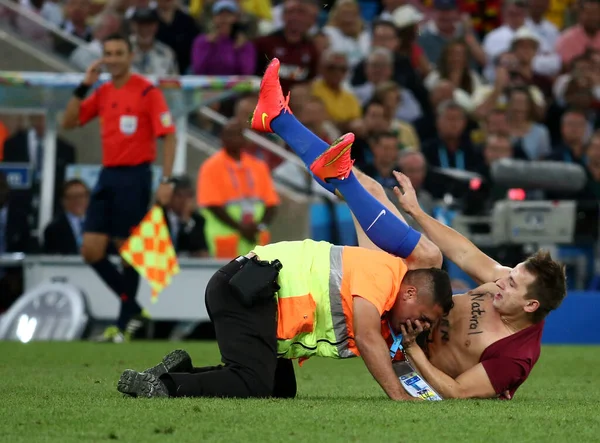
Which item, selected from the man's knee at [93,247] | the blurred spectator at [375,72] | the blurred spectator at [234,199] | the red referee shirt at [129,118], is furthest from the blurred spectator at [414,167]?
the man's knee at [93,247]

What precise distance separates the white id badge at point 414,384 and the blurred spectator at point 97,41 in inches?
316

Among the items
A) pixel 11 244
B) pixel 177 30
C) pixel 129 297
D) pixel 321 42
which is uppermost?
pixel 177 30

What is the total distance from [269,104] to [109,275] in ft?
15.4

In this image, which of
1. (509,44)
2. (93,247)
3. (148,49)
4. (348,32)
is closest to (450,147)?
(348,32)

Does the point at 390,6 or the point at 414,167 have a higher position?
the point at 390,6

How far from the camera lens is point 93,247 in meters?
11.8

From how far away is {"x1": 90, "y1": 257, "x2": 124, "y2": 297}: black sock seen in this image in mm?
11875

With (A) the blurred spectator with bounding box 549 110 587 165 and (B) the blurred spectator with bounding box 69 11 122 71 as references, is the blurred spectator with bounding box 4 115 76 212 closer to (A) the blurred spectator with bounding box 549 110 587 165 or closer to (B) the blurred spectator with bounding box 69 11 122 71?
(B) the blurred spectator with bounding box 69 11 122 71

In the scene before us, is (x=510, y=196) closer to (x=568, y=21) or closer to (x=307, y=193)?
(x=307, y=193)

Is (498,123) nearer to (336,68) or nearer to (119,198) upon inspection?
(336,68)

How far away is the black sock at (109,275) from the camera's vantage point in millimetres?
11875

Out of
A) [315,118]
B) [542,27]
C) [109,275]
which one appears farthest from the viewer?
[542,27]

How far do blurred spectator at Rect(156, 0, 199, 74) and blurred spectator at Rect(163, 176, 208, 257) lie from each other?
2723mm

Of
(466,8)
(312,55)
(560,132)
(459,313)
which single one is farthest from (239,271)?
(466,8)
